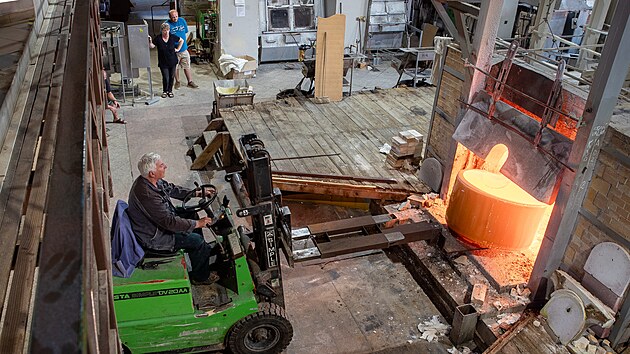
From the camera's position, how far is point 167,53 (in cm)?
1295

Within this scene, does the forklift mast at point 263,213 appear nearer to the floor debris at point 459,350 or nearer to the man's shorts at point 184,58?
the floor debris at point 459,350

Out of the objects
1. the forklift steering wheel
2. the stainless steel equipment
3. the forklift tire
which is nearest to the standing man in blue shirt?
the stainless steel equipment

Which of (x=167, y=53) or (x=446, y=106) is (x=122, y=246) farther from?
(x=167, y=53)

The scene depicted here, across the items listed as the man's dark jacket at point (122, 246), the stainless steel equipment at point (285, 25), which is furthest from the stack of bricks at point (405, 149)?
the stainless steel equipment at point (285, 25)

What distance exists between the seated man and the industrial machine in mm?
152

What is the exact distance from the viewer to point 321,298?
7402mm

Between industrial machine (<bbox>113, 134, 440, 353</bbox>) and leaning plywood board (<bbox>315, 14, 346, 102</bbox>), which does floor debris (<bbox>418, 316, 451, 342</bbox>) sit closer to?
industrial machine (<bbox>113, 134, 440, 353</bbox>)

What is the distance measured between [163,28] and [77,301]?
12559mm

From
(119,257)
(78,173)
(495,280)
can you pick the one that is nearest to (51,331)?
(78,173)

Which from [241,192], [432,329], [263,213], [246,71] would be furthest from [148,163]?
[246,71]

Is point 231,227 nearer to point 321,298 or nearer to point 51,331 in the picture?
point 321,298

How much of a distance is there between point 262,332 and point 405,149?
4.71 metres

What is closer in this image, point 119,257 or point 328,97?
point 119,257

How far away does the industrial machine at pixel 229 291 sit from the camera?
5391 mm
